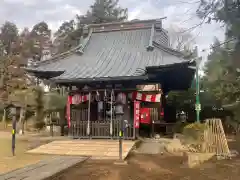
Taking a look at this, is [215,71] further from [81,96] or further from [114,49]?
[81,96]

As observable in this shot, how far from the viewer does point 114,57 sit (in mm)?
15602

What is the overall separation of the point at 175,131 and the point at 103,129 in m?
6.18

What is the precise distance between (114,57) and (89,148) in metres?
6.24

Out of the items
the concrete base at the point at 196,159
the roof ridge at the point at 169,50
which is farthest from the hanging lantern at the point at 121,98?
the concrete base at the point at 196,159

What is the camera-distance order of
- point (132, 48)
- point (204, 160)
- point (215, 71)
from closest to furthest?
Result: point (204, 160)
point (132, 48)
point (215, 71)

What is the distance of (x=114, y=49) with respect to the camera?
16.6 meters

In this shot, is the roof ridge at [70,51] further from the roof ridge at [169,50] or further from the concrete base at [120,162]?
the concrete base at [120,162]

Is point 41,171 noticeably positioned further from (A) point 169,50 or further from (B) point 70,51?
(B) point 70,51

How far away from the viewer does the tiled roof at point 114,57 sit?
13.5 metres

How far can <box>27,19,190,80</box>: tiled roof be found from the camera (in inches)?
531

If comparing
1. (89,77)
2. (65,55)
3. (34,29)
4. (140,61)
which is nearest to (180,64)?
(140,61)

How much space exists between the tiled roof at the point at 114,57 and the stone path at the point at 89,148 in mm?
3160

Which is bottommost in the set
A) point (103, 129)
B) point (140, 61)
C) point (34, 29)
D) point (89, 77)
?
point (103, 129)

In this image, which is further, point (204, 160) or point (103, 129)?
point (103, 129)
